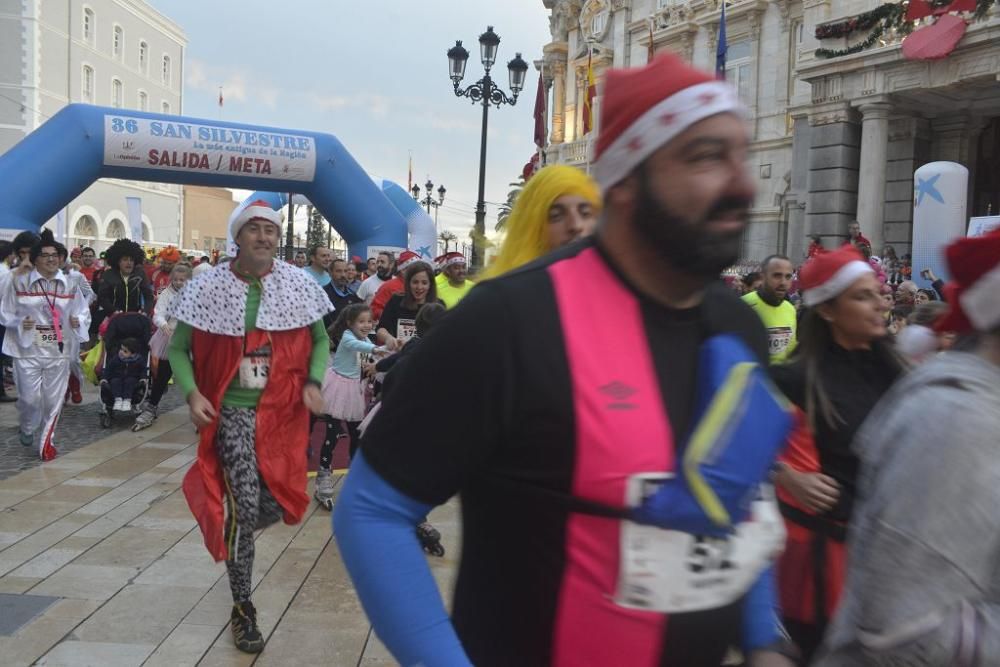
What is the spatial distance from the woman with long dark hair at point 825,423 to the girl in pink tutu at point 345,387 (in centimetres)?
400

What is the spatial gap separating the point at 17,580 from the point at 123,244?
657 cm

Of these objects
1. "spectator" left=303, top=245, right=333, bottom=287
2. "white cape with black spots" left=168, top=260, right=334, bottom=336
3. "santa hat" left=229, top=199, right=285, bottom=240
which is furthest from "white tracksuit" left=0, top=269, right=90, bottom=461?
"santa hat" left=229, top=199, right=285, bottom=240

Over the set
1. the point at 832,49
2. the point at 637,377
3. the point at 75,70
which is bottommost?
the point at 637,377

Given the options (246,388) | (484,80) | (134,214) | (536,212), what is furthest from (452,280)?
(134,214)

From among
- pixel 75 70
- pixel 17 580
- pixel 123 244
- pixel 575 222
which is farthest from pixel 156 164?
pixel 75 70

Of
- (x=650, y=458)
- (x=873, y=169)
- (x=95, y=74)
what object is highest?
(x=95, y=74)

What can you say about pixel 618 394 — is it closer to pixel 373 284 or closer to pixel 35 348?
pixel 35 348

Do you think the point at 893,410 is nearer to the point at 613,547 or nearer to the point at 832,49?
the point at 613,547

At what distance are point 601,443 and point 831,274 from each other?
2187 mm

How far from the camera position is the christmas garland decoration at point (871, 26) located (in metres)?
16.0

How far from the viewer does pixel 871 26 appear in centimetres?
1669

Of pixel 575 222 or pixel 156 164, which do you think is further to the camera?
pixel 156 164

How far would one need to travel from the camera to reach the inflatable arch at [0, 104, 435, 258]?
14.4 m

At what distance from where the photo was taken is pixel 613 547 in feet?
4.45
